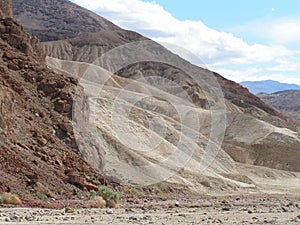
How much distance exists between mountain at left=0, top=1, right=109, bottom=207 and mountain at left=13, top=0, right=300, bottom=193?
57.8 inches

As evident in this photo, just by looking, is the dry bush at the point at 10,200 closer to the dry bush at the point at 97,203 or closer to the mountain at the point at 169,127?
the dry bush at the point at 97,203

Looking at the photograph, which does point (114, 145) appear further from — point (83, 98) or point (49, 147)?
point (49, 147)

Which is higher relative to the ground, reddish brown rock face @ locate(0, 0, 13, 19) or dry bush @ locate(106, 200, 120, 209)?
reddish brown rock face @ locate(0, 0, 13, 19)

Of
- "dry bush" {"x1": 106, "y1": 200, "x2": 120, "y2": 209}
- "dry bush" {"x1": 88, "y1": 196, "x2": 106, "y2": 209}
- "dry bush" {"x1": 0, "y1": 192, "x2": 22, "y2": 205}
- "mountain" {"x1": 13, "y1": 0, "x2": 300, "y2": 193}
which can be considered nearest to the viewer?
"dry bush" {"x1": 0, "y1": 192, "x2": 22, "y2": 205}

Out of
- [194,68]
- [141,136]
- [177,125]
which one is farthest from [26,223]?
[194,68]

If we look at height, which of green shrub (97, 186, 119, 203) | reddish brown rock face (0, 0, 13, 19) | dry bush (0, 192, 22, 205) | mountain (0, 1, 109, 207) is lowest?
green shrub (97, 186, 119, 203)

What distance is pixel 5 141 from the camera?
23109 mm

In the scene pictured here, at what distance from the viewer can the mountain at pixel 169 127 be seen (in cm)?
3603

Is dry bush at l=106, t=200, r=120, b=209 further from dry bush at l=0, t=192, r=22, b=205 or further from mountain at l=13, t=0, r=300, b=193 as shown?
mountain at l=13, t=0, r=300, b=193

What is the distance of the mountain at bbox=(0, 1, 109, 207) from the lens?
2198 cm

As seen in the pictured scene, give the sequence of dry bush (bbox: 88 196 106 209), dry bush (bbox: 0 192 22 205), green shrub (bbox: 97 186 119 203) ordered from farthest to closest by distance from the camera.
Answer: green shrub (bbox: 97 186 119 203)
dry bush (bbox: 88 196 106 209)
dry bush (bbox: 0 192 22 205)

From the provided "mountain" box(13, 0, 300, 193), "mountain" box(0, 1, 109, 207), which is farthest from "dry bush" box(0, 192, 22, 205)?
"mountain" box(13, 0, 300, 193)

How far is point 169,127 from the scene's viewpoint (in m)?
55.0

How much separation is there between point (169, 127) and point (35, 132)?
97.1ft
